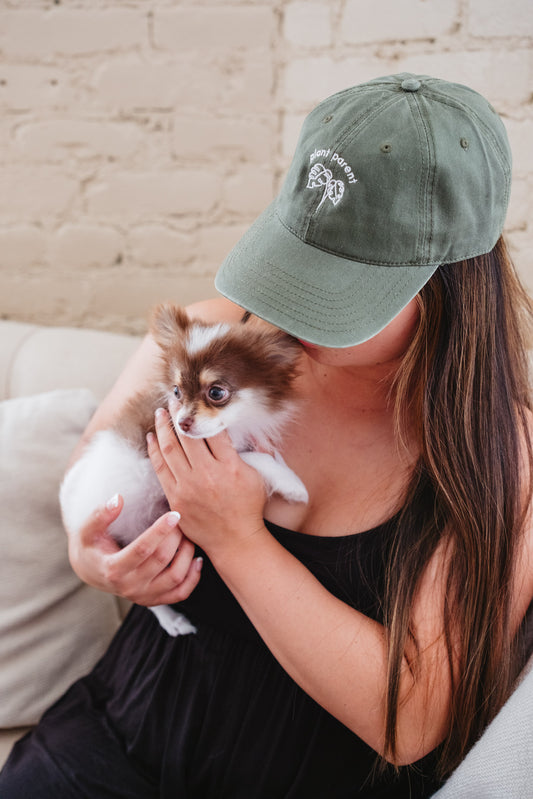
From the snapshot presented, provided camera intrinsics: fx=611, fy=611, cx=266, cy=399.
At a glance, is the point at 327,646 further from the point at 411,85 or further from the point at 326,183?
the point at 411,85

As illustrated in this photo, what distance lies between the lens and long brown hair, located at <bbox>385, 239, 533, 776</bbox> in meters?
0.99

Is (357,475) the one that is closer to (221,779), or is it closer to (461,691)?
(461,691)

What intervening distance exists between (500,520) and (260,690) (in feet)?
1.84

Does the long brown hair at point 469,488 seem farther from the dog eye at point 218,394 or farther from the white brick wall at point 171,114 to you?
the white brick wall at point 171,114

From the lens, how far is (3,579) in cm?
149

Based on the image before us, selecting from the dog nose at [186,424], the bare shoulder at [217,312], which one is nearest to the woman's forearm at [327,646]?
the dog nose at [186,424]

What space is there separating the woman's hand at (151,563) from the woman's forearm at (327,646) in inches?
4.4

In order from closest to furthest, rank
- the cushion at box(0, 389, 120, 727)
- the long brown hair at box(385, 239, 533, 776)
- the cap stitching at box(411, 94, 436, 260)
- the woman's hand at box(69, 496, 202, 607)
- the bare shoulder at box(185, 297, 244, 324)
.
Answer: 1. the cap stitching at box(411, 94, 436, 260)
2. the long brown hair at box(385, 239, 533, 776)
3. the woman's hand at box(69, 496, 202, 607)
4. the bare shoulder at box(185, 297, 244, 324)
5. the cushion at box(0, 389, 120, 727)

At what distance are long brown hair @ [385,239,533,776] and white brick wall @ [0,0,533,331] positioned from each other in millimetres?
959

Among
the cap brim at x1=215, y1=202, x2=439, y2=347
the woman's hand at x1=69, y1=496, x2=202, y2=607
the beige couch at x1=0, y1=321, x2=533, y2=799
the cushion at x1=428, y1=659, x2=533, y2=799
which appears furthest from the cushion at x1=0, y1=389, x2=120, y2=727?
the cushion at x1=428, y1=659, x2=533, y2=799

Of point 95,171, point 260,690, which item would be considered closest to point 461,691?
point 260,690

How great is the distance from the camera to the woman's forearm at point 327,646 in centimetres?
99

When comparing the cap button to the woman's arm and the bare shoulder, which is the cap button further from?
the woman's arm

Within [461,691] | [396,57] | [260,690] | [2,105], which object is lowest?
[260,690]
